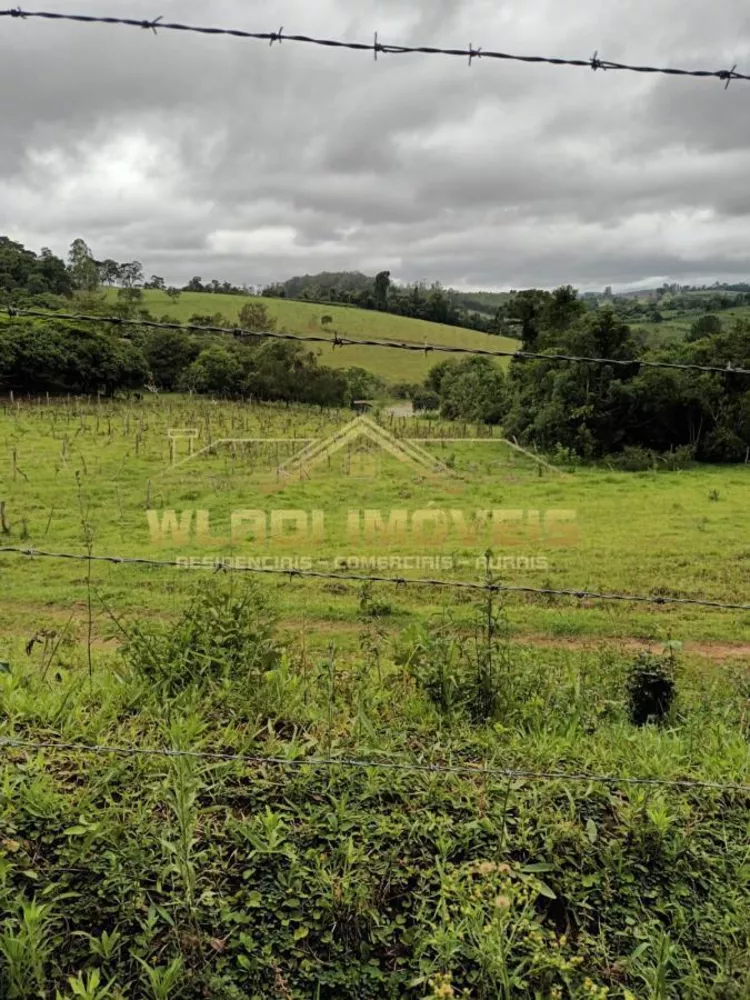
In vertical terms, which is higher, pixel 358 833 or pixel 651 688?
pixel 358 833

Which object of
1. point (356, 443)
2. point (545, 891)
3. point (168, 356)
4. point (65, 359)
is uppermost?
point (168, 356)

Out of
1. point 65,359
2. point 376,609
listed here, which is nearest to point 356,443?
point 65,359

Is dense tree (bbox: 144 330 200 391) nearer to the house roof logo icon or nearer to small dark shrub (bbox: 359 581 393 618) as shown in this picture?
the house roof logo icon

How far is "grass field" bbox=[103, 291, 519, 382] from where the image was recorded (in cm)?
3572

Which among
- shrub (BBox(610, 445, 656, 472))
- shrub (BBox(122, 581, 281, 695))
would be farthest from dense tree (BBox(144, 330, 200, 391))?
shrub (BBox(122, 581, 281, 695))

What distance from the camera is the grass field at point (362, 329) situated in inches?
1406

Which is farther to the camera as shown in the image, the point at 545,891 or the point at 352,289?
the point at 352,289

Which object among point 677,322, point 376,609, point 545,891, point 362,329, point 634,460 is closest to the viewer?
point 545,891

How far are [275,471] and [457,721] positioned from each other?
1266 cm

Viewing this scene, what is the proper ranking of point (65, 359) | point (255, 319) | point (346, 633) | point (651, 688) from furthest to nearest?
point (255, 319)
point (65, 359)
point (346, 633)
point (651, 688)

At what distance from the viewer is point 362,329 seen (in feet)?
134

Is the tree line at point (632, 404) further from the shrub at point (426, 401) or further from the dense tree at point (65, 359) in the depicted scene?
the dense tree at point (65, 359)

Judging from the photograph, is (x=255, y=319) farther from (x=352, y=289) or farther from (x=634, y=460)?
(x=634, y=460)

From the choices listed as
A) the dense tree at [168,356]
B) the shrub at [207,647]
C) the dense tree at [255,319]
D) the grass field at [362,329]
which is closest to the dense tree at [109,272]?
the grass field at [362,329]
